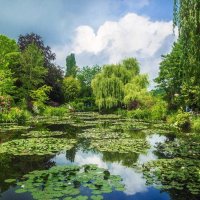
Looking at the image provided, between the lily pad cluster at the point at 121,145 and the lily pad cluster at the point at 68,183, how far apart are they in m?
3.23

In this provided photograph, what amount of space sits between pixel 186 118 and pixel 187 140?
21.5ft

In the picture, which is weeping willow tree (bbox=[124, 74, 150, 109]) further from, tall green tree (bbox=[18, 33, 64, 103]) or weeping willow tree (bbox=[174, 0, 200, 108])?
weeping willow tree (bbox=[174, 0, 200, 108])

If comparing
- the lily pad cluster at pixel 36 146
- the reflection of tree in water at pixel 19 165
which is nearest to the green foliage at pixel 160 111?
the lily pad cluster at pixel 36 146

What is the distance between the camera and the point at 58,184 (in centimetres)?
721

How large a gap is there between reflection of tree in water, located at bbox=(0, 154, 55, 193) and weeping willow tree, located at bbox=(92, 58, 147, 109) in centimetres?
2530

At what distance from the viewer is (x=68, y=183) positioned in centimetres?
732

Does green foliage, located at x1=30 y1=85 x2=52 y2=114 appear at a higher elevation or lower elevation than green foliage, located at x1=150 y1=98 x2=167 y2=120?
higher

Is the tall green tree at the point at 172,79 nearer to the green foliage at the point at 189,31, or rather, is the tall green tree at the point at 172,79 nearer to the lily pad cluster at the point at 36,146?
the lily pad cluster at the point at 36,146

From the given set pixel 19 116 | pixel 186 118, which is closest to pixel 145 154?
pixel 186 118

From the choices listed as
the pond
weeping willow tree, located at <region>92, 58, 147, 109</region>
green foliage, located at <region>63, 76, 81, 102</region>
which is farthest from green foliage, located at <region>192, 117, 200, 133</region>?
green foliage, located at <region>63, 76, 81, 102</region>

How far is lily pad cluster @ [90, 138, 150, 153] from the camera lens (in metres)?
12.2

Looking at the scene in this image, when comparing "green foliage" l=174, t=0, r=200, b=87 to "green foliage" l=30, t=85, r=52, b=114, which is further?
"green foliage" l=30, t=85, r=52, b=114

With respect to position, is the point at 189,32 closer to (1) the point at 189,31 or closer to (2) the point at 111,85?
(1) the point at 189,31

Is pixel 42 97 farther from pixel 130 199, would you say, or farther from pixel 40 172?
pixel 130 199
